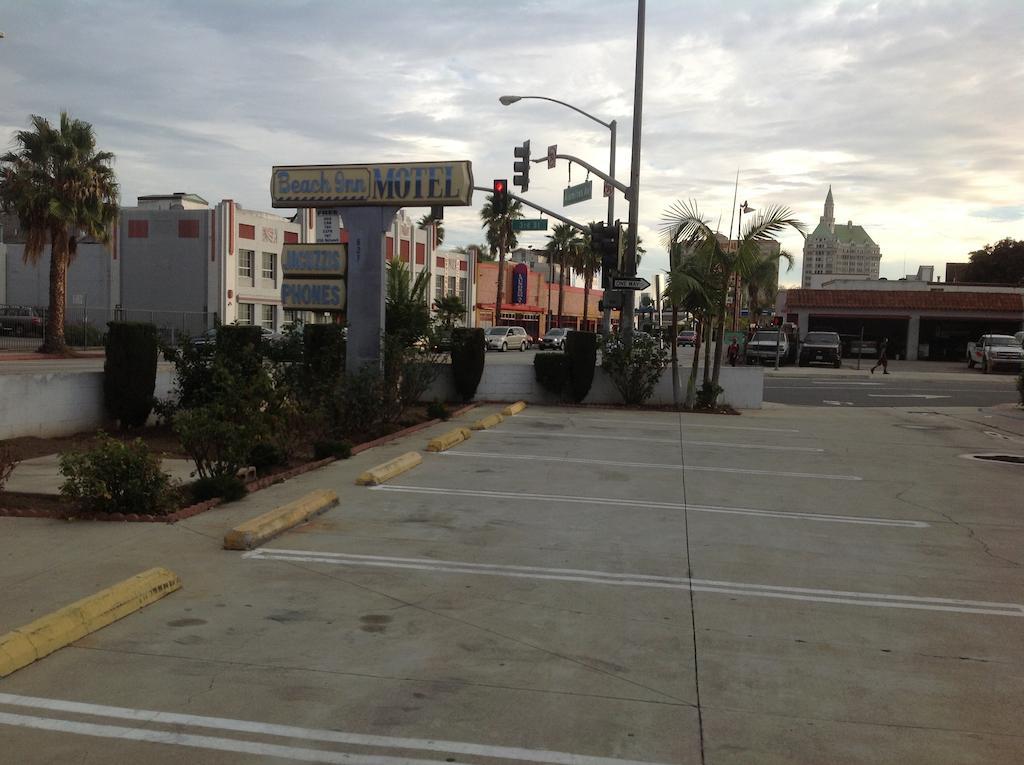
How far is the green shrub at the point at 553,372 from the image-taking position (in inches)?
838

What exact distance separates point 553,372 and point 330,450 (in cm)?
974

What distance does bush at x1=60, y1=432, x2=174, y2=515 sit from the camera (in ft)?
27.8

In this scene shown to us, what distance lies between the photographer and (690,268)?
19891 mm

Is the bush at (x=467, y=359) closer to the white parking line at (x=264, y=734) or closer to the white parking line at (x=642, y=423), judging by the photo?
the white parking line at (x=642, y=423)

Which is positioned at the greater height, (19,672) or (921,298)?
(921,298)

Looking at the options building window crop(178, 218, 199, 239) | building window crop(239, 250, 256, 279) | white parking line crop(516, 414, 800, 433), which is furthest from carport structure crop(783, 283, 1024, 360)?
white parking line crop(516, 414, 800, 433)

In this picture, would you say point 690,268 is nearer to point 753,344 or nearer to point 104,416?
point 104,416

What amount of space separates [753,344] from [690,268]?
26987 mm

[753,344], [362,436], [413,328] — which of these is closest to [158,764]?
[362,436]

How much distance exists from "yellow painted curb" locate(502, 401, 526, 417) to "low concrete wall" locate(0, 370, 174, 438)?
25.8 feet

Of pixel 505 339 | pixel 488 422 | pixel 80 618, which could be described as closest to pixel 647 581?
pixel 80 618

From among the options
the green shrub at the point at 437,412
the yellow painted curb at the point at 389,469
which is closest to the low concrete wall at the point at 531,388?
the green shrub at the point at 437,412

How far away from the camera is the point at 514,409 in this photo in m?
19.5

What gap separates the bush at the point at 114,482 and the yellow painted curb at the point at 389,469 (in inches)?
98.9
